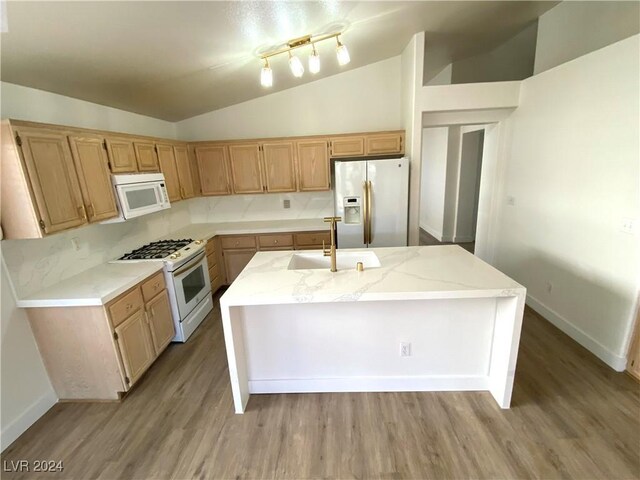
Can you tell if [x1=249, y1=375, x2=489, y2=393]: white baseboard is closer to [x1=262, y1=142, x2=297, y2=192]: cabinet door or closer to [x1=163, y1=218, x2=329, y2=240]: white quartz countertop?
[x1=163, y1=218, x2=329, y2=240]: white quartz countertop

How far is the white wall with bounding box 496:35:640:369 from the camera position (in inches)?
85.7

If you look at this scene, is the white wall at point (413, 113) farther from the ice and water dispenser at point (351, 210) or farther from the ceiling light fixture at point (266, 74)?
the ceiling light fixture at point (266, 74)

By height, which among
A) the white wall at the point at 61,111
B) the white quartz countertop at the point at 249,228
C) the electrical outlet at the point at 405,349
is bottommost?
the electrical outlet at the point at 405,349

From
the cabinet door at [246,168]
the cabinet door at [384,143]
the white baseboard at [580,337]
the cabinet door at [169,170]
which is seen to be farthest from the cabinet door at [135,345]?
the white baseboard at [580,337]

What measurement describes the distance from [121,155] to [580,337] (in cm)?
447

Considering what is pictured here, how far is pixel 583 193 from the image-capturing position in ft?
8.32

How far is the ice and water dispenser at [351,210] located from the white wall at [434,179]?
3.19 metres

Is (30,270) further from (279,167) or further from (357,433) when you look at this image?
(279,167)

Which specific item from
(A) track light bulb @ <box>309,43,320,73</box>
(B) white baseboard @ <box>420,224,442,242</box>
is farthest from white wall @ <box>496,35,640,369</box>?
(B) white baseboard @ <box>420,224,442,242</box>

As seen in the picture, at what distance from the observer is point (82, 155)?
7.09ft

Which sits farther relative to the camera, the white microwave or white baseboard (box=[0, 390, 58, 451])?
the white microwave

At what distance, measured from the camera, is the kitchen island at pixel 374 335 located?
6.29 feet

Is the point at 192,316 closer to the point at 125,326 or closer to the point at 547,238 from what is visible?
the point at 125,326

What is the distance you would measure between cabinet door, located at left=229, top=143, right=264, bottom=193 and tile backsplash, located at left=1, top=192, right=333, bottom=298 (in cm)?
38
